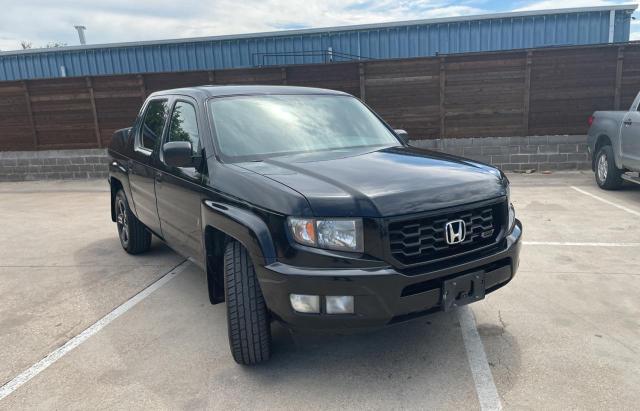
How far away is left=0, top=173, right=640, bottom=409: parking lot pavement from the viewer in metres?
2.68

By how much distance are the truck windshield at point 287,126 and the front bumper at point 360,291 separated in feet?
3.47

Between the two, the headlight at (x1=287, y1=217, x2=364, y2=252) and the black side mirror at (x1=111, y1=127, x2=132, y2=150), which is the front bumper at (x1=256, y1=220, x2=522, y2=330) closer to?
the headlight at (x1=287, y1=217, x2=364, y2=252)

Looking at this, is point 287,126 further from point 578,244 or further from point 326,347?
point 578,244

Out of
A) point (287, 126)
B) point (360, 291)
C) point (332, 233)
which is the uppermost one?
point (287, 126)

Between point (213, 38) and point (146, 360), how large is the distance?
14.2 metres

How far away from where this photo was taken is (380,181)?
2697 millimetres

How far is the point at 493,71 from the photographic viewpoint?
1016cm

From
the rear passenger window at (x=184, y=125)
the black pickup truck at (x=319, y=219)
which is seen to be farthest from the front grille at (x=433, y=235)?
the rear passenger window at (x=184, y=125)

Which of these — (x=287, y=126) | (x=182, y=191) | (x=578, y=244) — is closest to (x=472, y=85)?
(x=578, y=244)

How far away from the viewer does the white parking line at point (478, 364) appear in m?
2.58

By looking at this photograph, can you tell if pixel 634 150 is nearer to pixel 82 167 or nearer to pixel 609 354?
pixel 609 354

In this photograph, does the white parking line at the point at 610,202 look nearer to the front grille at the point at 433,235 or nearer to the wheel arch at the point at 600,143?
the wheel arch at the point at 600,143

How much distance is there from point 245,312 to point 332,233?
76cm

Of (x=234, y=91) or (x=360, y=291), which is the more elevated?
(x=234, y=91)
